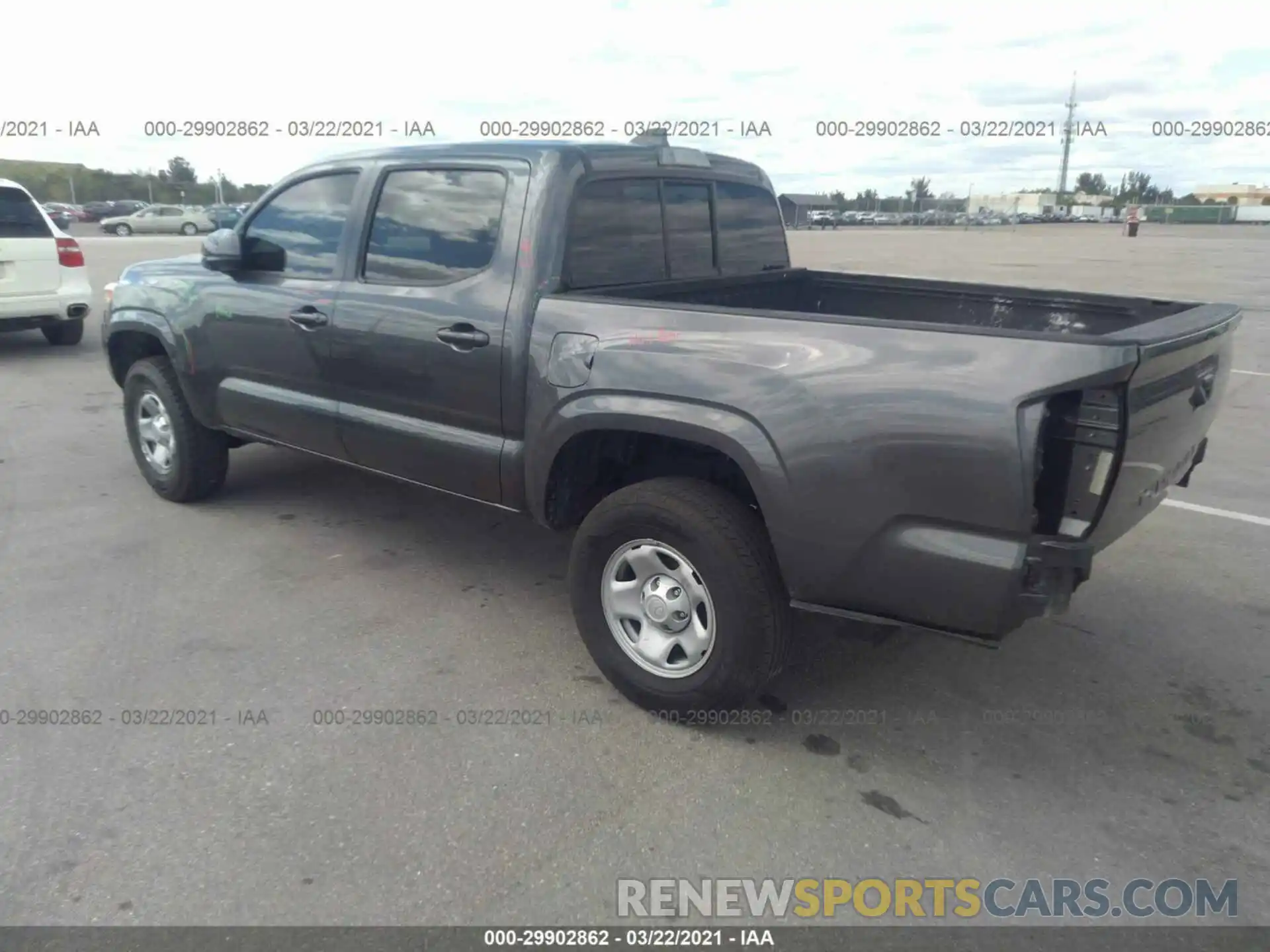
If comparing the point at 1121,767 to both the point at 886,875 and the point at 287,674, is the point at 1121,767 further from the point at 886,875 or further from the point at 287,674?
the point at 287,674

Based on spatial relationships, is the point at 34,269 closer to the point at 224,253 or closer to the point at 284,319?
the point at 224,253

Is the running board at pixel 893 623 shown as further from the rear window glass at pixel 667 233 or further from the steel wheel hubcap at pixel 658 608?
the rear window glass at pixel 667 233

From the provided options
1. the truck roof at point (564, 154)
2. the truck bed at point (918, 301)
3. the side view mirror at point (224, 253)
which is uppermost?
the truck roof at point (564, 154)

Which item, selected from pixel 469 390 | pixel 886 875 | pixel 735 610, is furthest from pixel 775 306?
pixel 886 875

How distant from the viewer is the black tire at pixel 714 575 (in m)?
3.11

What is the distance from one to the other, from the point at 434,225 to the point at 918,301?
2.13m

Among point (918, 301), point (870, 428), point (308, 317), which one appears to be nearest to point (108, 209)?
point (308, 317)

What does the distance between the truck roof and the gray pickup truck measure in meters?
0.02

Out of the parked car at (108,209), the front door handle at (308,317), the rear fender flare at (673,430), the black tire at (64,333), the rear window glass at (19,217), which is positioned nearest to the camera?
the rear fender flare at (673,430)

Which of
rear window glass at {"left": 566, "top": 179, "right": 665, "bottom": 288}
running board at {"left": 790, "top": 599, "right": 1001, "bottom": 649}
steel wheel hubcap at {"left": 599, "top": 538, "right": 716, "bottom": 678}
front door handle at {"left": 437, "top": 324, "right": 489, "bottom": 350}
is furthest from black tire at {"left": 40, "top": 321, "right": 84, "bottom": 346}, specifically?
running board at {"left": 790, "top": 599, "right": 1001, "bottom": 649}

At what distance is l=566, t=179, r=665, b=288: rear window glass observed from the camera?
372 centimetres

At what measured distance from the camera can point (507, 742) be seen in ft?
10.7

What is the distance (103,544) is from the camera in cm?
495

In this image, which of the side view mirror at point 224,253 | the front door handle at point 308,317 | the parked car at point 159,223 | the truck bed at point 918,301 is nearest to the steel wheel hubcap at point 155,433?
Answer: the side view mirror at point 224,253
